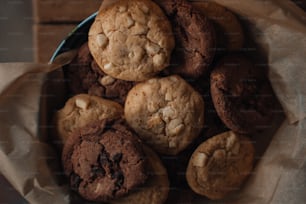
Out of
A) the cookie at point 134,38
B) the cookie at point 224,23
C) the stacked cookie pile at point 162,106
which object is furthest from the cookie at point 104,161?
the cookie at point 224,23

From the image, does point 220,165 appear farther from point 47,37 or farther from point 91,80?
point 47,37

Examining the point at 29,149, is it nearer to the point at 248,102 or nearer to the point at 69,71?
the point at 69,71

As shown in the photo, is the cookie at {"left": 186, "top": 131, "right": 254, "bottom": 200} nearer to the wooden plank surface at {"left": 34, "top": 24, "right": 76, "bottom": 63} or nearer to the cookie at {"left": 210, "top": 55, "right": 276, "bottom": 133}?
the cookie at {"left": 210, "top": 55, "right": 276, "bottom": 133}

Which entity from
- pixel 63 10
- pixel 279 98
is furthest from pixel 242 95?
pixel 63 10

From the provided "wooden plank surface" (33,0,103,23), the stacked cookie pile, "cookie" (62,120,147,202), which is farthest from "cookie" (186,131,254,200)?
"wooden plank surface" (33,0,103,23)

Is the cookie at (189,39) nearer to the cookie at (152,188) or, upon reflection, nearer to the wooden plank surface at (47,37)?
the cookie at (152,188)

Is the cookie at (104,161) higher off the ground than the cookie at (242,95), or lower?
lower
